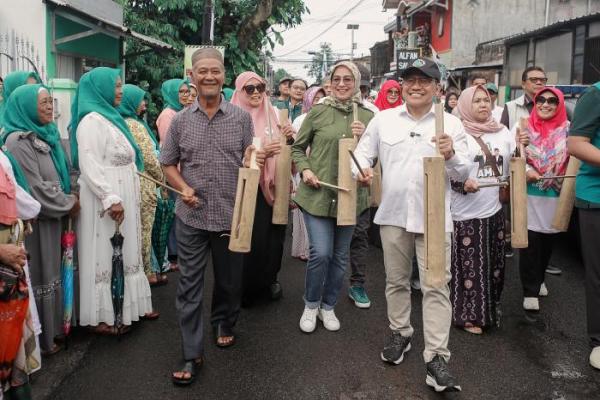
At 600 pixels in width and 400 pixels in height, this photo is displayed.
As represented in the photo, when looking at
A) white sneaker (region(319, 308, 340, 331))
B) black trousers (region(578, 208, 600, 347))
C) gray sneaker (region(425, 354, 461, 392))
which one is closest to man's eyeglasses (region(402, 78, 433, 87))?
black trousers (region(578, 208, 600, 347))

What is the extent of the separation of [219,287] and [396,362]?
50.1 inches

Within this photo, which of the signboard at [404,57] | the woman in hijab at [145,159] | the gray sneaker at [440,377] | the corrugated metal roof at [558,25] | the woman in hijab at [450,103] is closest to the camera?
the gray sneaker at [440,377]

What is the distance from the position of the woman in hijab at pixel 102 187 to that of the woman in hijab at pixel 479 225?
2431 mm

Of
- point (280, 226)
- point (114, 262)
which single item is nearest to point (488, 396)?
point (280, 226)

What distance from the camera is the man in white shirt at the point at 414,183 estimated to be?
3502 mm

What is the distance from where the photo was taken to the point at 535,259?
4934 mm

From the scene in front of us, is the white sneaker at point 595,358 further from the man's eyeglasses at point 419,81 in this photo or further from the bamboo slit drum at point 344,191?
the man's eyeglasses at point 419,81

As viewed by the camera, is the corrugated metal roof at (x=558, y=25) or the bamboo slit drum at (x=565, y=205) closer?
the bamboo slit drum at (x=565, y=205)

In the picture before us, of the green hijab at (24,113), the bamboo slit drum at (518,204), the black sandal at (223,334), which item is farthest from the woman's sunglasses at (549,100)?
the green hijab at (24,113)

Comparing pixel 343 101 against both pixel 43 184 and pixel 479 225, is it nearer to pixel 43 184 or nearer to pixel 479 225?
pixel 479 225

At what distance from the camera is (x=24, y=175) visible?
12.1 feet

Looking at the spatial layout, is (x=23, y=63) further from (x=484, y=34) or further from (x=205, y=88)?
(x=484, y=34)

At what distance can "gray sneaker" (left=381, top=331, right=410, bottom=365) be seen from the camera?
3.89 meters

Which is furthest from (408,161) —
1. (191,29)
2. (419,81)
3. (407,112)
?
(191,29)
